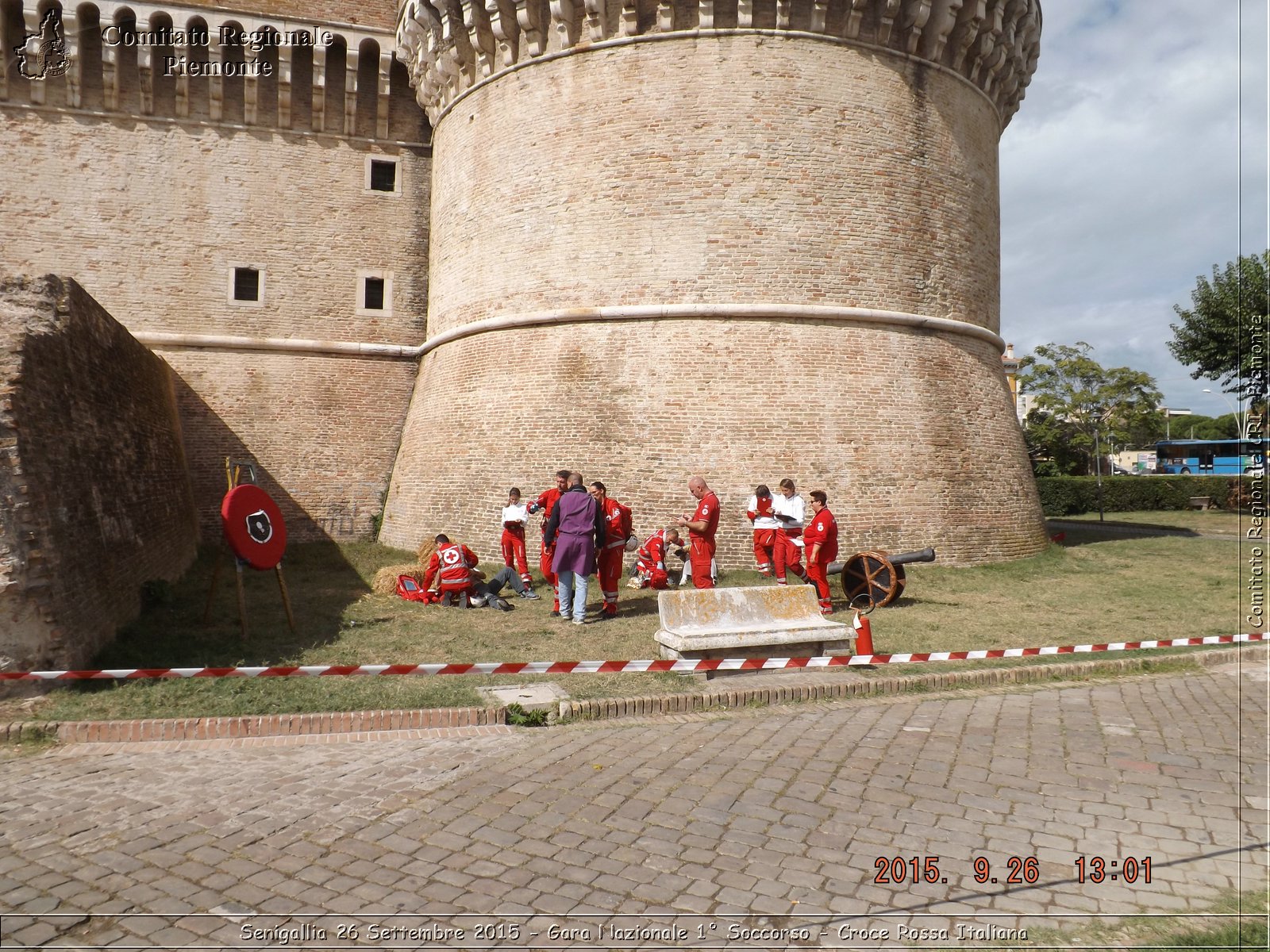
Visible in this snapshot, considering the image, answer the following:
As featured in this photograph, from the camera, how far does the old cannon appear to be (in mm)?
10242

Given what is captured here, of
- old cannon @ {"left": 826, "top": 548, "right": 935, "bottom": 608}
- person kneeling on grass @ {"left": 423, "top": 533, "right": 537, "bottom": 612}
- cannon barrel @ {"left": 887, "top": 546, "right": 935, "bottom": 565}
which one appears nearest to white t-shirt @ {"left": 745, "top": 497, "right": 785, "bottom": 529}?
old cannon @ {"left": 826, "top": 548, "right": 935, "bottom": 608}

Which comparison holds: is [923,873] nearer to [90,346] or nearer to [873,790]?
[873,790]

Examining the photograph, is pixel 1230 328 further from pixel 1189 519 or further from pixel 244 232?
pixel 244 232

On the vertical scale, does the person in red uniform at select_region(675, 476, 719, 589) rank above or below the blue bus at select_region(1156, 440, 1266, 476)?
below

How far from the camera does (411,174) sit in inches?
710

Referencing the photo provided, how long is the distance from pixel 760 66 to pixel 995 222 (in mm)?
6019

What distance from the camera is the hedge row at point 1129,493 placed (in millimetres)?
30781

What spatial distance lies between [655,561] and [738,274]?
503 centimetres

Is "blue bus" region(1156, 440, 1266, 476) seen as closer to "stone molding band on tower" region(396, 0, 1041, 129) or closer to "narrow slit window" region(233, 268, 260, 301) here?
"stone molding band on tower" region(396, 0, 1041, 129)

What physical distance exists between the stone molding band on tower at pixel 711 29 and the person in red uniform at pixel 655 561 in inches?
330

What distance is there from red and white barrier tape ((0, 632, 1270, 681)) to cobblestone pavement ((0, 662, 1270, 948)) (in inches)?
37.4

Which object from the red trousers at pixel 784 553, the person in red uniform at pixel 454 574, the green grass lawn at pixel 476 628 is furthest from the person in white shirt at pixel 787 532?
the person in red uniform at pixel 454 574

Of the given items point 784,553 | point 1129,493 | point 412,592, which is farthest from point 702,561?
point 1129,493

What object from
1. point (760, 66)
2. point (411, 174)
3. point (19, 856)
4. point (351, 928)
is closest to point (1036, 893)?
point (351, 928)
